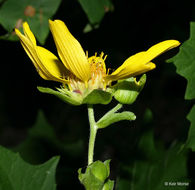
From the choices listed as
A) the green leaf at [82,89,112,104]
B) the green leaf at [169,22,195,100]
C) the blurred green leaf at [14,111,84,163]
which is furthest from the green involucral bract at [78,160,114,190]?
the blurred green leaf at [14,111,84,163]

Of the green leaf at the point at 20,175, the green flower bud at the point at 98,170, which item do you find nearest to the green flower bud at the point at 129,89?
the green flower bud at the point at 98,170

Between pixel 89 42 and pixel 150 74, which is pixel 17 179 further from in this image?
pixel 150 74

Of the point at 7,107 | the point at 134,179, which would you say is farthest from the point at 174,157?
the point at 7,107

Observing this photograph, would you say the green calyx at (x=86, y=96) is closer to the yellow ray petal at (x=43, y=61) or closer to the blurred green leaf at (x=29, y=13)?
the yellow ray petal at (x=43, y=61)

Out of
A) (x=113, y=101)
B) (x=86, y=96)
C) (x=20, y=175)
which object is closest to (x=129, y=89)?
(x=86, y=96)

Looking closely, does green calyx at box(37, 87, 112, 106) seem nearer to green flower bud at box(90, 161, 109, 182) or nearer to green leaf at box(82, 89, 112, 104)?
green leaf at box(82, 89, 112, 104)
